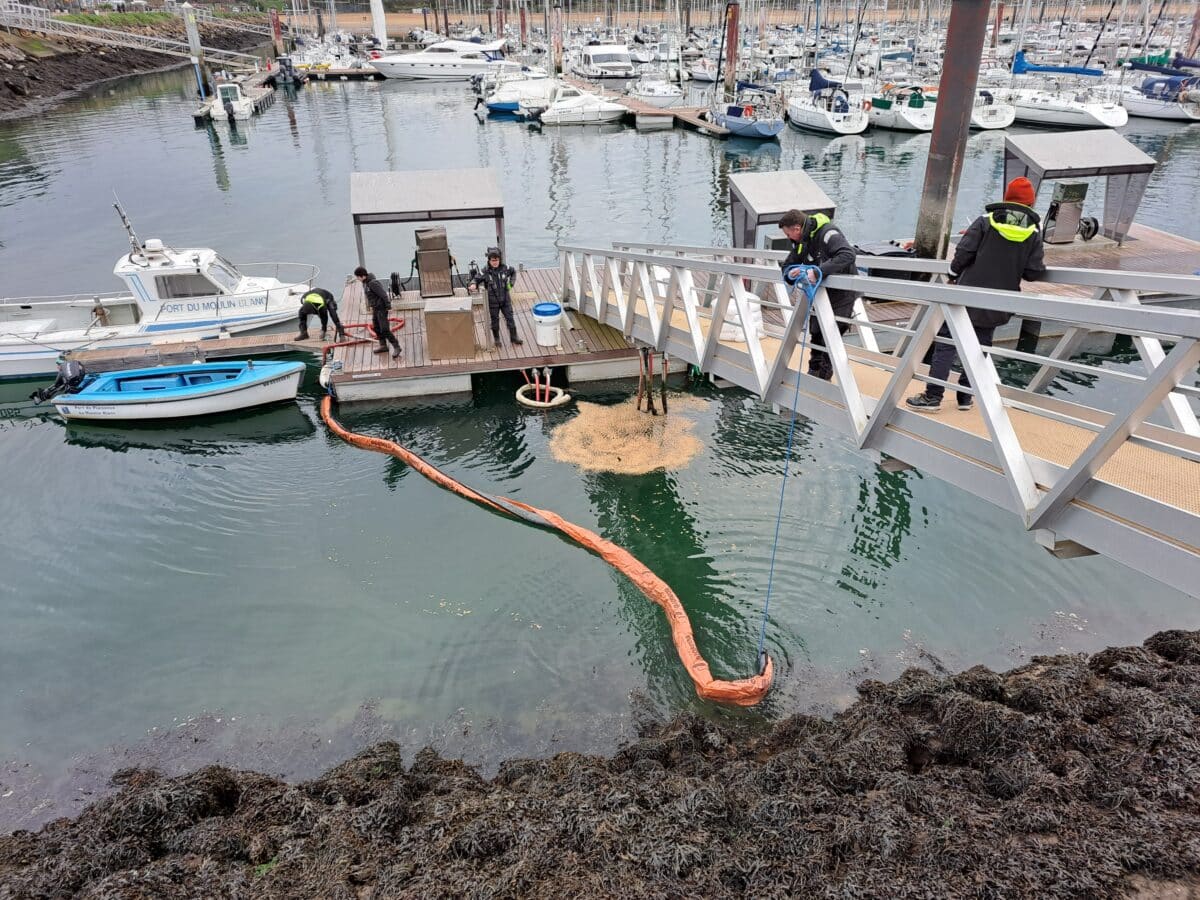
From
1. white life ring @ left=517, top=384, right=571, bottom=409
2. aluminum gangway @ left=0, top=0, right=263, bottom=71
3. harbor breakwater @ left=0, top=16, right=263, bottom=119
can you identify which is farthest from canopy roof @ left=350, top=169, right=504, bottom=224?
aluminum gangway @ left=0, top=0, right=263, bottom=71

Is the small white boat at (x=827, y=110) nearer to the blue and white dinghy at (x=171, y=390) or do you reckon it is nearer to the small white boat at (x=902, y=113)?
the small white boat at (x=902, y=113)

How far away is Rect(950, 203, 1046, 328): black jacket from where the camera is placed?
5.74 metres

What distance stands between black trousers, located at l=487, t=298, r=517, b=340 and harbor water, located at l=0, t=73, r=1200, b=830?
108 centimetres

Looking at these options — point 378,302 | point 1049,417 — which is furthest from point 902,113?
point 1049,417

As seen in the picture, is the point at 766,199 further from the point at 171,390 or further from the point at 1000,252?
the point at 171,390

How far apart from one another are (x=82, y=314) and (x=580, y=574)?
15.0 metres

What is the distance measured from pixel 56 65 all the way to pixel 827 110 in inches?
2435

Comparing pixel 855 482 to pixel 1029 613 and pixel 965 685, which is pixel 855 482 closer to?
pixel 1029 613

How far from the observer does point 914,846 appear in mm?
4727

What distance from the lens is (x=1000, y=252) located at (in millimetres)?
5836

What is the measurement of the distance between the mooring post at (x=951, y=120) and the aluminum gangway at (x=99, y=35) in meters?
73.2

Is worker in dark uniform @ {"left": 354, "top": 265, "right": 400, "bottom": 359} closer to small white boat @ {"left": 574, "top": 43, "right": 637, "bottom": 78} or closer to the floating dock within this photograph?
the floating dock

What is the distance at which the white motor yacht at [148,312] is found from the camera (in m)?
16.3

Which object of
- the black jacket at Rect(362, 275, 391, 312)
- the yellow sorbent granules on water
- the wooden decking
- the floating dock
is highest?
the floating dock
